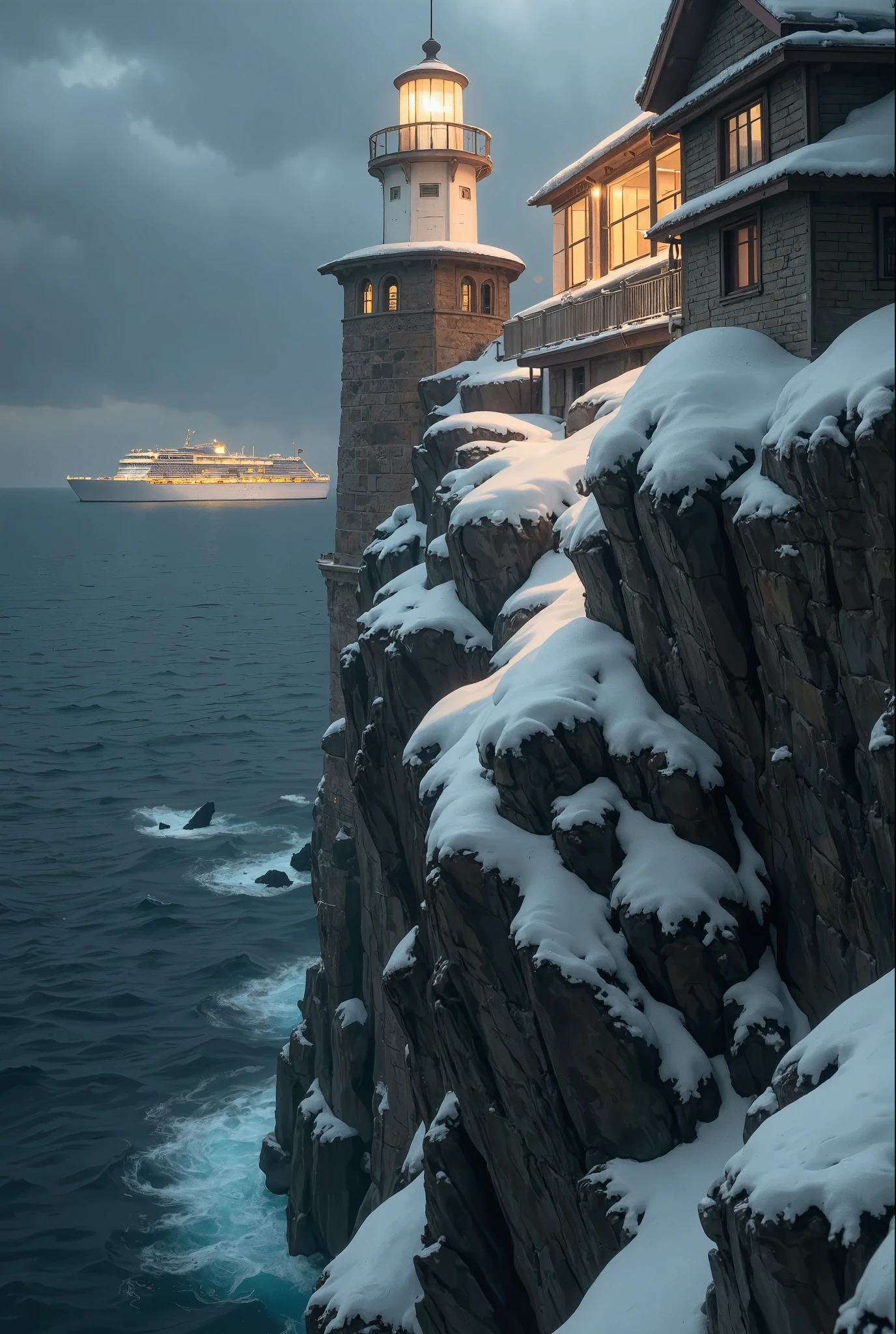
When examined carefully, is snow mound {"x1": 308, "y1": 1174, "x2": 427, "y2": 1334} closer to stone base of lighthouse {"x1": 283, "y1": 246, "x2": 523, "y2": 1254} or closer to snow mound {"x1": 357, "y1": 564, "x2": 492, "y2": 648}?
stone base of lighthouse {"x1": 283, "y1": 246, "x2": 523, "y2": 1254}

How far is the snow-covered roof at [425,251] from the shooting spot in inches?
1633

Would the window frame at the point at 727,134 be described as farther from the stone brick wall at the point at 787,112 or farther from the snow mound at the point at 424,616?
the snow mound at the point at 424,616

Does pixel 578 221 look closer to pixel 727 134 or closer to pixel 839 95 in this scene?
pixel 727 134

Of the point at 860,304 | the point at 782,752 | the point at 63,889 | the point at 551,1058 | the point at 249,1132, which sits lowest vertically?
the point at 249,1132

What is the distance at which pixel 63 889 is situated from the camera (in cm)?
A: 5247

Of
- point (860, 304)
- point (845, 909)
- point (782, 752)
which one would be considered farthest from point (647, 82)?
point (845, 909)

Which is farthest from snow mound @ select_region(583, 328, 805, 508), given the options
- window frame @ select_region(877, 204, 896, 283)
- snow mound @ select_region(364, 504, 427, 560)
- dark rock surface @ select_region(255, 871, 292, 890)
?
dark rock surface @ select_region(255, 871, 292, 890)

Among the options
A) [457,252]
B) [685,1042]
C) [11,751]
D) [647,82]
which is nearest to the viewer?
[685,1042]

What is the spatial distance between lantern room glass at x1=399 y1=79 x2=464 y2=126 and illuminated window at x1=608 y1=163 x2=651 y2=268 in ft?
35.9

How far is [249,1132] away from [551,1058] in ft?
82.9

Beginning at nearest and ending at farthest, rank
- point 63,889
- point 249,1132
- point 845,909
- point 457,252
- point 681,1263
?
1. point 681,1263
2. point 845,909
3. point 249,1132
4. point 457,252
5. point 63,889

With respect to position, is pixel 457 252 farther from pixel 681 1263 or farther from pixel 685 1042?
pixel 681 1263

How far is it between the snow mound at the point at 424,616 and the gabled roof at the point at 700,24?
10754mm

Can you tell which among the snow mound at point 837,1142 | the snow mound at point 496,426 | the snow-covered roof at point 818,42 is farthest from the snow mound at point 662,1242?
the snow mound at point 496,426
